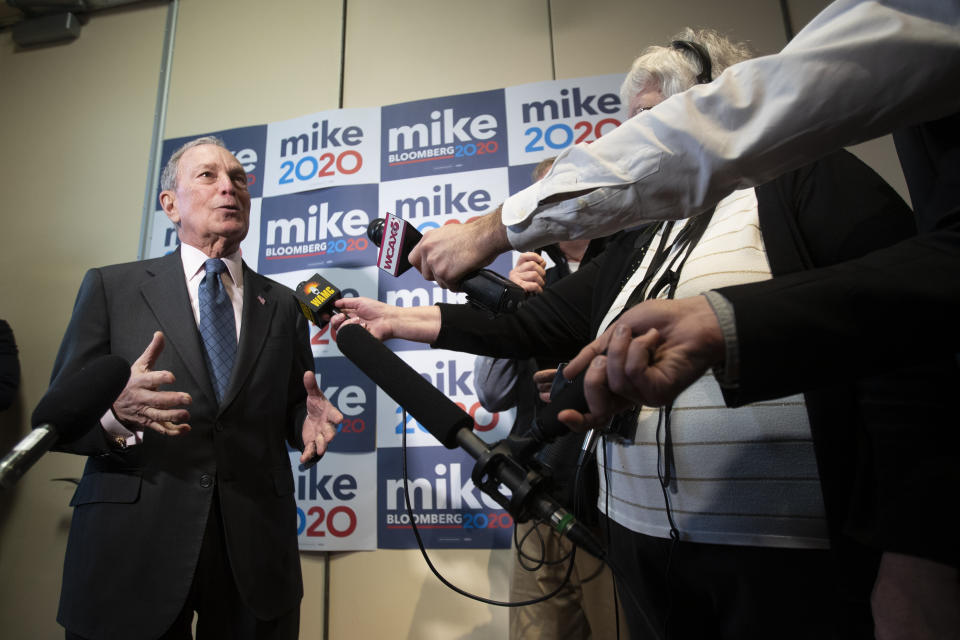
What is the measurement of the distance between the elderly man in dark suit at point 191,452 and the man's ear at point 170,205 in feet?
0.41

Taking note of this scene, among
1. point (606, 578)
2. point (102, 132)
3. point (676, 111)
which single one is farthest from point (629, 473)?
point (102, 132)

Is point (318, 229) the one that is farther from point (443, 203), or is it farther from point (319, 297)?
point (319, 297)

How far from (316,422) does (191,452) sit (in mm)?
287

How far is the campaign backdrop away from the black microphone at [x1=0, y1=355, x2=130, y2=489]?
→ 111 centimetres

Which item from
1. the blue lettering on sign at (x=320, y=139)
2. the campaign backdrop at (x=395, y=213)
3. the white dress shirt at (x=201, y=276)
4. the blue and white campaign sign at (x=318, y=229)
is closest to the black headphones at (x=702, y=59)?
the campaign backdrop at (x=395, y=213)

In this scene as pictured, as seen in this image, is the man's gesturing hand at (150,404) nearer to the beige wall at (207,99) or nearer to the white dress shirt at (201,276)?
the white dress shirt at (201,276)

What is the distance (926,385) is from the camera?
1.79 ft

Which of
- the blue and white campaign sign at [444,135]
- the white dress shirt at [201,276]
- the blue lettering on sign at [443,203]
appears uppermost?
the blue and white campaign sign at [444,135]

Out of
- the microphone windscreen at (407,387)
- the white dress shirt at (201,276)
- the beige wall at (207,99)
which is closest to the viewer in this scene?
the microphone windscreen at (407,387)

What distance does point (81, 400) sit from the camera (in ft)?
2.25

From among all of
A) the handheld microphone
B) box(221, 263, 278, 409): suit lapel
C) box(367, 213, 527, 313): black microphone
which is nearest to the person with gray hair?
box(367, 213, 527, 313): black microphone

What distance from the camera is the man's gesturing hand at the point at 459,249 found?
79cm

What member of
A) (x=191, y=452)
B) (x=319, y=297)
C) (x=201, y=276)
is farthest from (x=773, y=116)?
Answer: (x=201, y=276)

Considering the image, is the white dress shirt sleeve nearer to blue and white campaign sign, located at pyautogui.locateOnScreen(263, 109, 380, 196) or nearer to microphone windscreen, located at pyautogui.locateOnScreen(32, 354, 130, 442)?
microphone windscreen, located at pyautogui.locateOnScreen(32, 354, 130, 442)
